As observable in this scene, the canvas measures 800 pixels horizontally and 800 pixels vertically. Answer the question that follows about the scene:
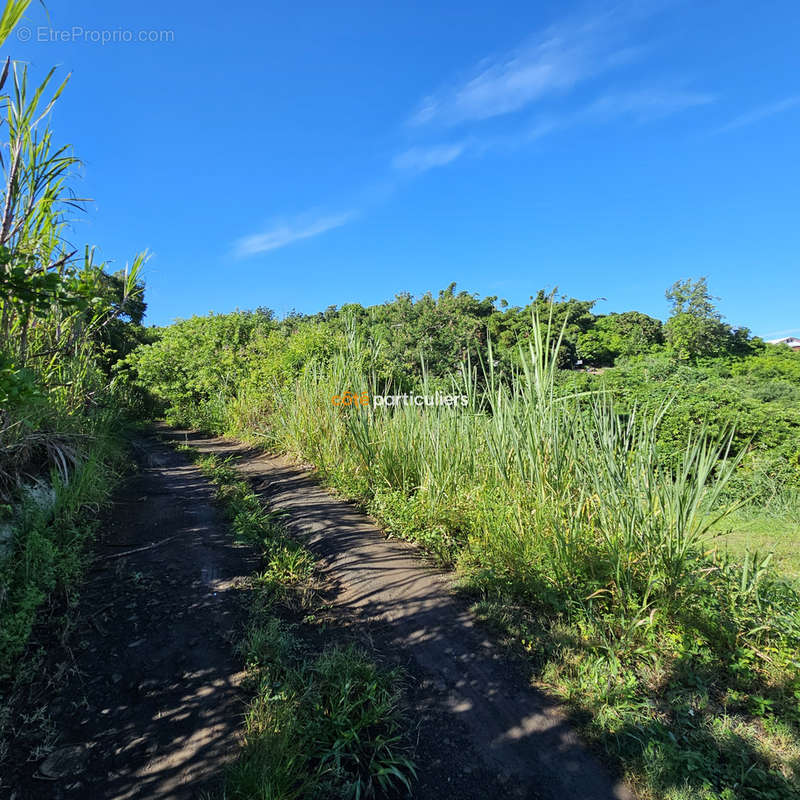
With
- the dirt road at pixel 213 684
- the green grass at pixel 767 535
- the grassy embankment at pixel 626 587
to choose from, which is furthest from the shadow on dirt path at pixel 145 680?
the green grass at pixel 767 535

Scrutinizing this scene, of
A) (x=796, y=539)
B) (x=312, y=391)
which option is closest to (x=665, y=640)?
(x=796, y=539)

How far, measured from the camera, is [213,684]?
193 cm

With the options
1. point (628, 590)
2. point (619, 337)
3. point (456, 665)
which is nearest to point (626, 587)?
point (628, 590)

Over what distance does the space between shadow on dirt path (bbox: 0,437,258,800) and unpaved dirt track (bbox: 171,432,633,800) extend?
2.45 ft

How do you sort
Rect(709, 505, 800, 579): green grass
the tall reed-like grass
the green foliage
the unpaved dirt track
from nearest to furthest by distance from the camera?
the unpaved dirt track, the tall reed-like grass, Rect(709, 505, 800, 579): green grass, the green foliage

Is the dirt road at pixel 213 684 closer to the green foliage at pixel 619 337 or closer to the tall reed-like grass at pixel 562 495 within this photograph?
the tall reed-like grass at pixel 562 495

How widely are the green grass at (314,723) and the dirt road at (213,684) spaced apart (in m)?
0.10

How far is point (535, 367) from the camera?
105 inches

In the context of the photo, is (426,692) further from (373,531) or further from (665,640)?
(373,531)

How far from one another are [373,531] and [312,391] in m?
2.71

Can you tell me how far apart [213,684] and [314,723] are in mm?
580

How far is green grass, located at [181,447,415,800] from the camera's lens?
4.82 ft

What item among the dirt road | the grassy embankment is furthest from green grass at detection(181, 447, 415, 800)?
the grassy embankment

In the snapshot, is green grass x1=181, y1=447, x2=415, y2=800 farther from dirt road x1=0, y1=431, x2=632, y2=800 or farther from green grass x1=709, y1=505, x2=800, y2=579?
green grass x1=709, y1=505, x2=800, y2=579
